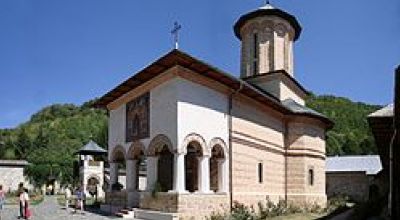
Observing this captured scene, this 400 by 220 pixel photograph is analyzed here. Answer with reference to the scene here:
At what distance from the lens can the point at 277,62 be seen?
84.0 feet

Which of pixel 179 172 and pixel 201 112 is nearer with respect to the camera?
pixel 179 172

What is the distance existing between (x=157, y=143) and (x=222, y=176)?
9.72 feet

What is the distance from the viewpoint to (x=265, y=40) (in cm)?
2550

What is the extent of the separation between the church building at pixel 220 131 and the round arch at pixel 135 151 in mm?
44

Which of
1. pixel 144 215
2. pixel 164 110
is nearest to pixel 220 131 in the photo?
pixel 164 110

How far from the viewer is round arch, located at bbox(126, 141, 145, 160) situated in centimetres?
1960

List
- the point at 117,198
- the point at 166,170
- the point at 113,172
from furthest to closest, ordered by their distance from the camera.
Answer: the point at 113,172 < the point at 117,198 < the point at 166,170

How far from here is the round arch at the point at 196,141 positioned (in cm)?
1702

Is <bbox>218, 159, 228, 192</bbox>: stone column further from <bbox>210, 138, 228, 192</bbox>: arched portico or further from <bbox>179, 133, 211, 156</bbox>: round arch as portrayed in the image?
<bbox>179, 133, 211, 156</bbox>: round arch

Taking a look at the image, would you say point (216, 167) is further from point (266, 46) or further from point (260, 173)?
point (266, 46)

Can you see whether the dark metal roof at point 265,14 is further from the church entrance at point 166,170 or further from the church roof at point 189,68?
the church entrance at point 166,170

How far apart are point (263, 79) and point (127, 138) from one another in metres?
8.37

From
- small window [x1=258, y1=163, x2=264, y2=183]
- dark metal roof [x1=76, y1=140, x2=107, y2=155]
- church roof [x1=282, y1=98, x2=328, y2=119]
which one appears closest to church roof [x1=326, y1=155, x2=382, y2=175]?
church roof [x1=282, y1=98, x2=328, y2=119]

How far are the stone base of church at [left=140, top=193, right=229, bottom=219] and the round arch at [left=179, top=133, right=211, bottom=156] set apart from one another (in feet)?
5.29
